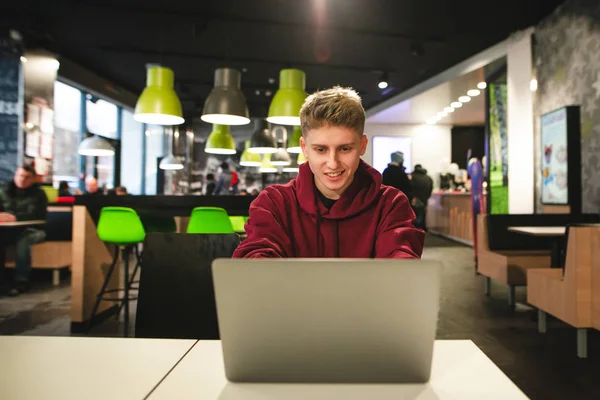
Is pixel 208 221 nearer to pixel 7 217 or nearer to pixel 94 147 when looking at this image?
pixel 7 217

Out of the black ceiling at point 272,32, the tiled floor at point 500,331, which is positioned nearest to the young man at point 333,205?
the tiled floor at point 500,331

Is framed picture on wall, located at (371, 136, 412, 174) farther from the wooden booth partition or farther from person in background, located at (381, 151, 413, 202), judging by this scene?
the wooden booth partition

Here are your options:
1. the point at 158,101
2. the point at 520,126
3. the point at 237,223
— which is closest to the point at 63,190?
the point at 158,101

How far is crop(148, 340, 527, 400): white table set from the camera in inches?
27.9

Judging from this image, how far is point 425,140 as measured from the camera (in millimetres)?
11727

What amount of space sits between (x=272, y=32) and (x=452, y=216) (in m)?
5.98

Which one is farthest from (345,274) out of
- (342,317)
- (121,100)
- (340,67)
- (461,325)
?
(121,100)

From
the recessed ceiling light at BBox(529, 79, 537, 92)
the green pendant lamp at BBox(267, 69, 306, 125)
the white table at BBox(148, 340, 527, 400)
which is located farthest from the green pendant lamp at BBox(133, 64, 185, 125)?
the recessed ceiling light at BBox(529, 79, 537, 92)

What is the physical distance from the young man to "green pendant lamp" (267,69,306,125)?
110 inches

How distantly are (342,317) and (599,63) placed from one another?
492 centimetres

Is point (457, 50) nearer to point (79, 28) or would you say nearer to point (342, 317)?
point (79, 28)

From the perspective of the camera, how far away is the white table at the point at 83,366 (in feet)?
2.44

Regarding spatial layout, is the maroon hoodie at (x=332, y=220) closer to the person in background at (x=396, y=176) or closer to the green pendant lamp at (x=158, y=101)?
the green pendant lamp at (x=158, y=101)

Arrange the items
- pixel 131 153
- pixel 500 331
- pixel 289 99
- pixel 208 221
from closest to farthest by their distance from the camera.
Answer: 1. pixel 208 221
2. pixel 500 331
3. pixel 289 99
4. pixel 131 153
